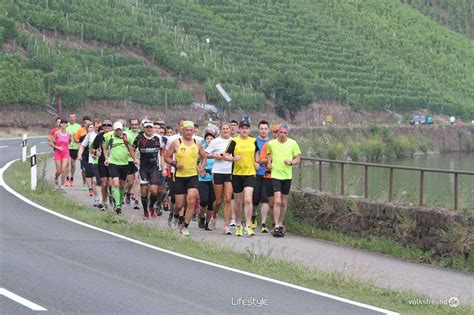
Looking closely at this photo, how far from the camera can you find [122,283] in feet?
37.0

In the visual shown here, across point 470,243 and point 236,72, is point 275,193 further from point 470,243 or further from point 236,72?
point 236,72

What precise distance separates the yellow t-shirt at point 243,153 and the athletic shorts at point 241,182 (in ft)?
0.28

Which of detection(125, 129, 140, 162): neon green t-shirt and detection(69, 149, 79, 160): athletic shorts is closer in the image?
detection(125, 129, 140, 162): neon green t-shirt

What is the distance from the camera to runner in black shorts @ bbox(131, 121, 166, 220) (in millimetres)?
18469

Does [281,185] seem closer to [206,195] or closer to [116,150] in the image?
[206,195]

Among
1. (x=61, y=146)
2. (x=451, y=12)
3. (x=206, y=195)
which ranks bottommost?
(x=206, y=195)

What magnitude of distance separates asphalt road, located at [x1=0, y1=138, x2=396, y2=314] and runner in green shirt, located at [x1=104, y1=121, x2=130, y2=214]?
13.4 ft

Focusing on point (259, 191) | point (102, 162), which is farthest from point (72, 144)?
point (259, 191)

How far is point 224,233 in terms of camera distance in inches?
690

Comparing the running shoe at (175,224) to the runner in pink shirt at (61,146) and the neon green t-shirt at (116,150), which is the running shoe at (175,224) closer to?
the neon green t-shirt at (116,150)

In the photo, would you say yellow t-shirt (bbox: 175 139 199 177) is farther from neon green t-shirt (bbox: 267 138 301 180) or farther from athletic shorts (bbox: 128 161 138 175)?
athletic shorts (bbox: 128 161 138 175)

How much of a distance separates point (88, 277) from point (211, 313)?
2.37 meters

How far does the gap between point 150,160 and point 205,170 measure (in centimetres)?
145

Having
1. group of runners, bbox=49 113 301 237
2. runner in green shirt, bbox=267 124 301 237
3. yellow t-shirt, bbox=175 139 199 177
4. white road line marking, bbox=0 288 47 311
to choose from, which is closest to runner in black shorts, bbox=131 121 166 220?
group of runners, bbox=49 113 301 237
